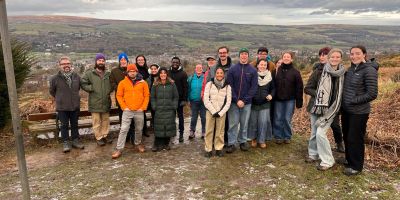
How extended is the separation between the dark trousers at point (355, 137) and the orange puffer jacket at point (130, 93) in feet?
12.4

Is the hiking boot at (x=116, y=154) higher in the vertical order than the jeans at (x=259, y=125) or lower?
lower

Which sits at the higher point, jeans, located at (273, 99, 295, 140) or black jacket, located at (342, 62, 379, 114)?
black jacket, located at (342, 62, 379, 114)

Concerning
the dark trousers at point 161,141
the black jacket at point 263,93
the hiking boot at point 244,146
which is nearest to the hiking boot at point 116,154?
the dark trousers at point 161,141

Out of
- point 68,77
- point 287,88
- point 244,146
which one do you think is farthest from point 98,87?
point 287,88

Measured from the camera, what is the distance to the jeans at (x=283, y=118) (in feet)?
21.8

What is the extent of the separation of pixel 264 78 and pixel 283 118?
3.33ft

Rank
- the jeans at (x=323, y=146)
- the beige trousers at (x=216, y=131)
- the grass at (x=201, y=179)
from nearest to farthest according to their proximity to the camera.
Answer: the grass at (x=201, y=179), the jeans at (x=323, y=146), the beige trousers at (x=216, y=131)

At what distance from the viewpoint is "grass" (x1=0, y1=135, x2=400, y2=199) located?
4.93m

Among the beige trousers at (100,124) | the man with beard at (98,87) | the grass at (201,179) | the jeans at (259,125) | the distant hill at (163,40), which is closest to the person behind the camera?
the grass at (201,179)

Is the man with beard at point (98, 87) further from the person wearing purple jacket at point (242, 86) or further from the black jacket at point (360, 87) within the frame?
the black jacket at point (360, 87)

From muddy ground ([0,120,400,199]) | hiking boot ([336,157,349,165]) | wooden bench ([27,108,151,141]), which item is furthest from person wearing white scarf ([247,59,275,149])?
wooden bench ([27,108,151,141])

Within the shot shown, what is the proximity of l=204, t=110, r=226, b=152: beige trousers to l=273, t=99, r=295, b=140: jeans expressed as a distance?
1.22m

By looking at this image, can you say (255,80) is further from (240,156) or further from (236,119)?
(240,156)

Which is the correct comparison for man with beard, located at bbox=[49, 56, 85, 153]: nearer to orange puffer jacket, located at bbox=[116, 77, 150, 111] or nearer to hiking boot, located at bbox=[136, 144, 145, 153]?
orange puffer jacket, located at bbox=[116, 77, 150, 111]
